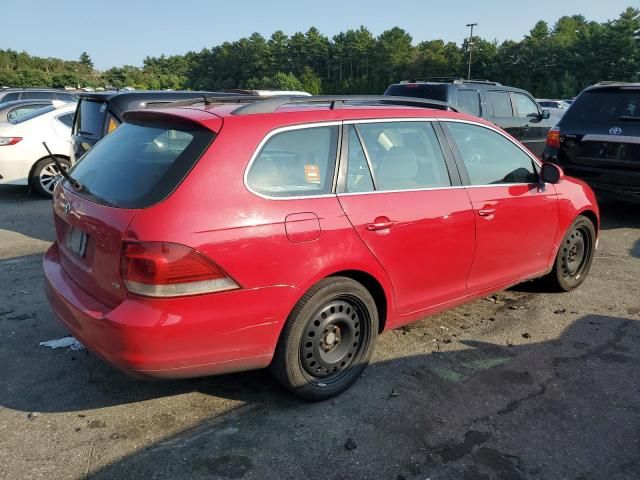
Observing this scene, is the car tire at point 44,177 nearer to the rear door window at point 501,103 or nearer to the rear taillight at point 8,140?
the rear taillight at point 8,140

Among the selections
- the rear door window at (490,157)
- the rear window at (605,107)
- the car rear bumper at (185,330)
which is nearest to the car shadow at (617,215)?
the rear window at (605,107)

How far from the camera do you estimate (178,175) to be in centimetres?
268

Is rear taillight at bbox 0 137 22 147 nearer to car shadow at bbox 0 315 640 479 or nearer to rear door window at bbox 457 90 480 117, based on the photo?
car shadow at bbox 0 315 640 479

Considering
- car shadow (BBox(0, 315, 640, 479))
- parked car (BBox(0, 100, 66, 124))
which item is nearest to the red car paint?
car shadow (BBox(0, 315, 640, 479))

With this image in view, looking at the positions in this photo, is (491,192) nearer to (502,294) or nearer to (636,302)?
(502,294)

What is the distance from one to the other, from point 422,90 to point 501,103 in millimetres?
1677

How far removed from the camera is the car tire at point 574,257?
4.82 meters

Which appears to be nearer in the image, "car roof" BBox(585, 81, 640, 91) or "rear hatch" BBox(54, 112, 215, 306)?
"rear hatch" BBox(54, 112, 215, 306)

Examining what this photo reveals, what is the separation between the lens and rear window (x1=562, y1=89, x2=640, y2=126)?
692 centimetres

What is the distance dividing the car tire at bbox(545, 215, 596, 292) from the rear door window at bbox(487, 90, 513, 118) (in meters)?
5.54

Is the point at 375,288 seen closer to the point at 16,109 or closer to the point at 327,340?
the point at 327,340

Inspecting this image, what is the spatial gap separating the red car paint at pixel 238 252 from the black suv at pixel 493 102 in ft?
20.4

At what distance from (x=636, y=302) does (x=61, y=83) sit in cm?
7596

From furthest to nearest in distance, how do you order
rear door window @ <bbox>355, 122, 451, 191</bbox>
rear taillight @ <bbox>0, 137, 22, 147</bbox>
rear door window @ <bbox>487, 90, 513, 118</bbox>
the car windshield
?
rear door window @ <bbox>487, 90, 513, 118</bbox>, the car windshield, rear taillight @ <bbox>0, 137, 22, 147</bbox>, rear door window @ <bbox>355, 122, 451, 191</bbox>
